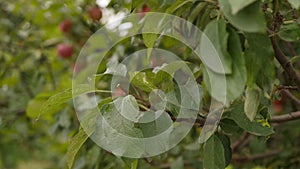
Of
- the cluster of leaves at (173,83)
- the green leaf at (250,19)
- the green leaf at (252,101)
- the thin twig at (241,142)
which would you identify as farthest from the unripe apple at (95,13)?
the green leaf at (250,19)

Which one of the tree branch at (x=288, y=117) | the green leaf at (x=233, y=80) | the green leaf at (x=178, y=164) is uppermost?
the green leaf at (x=233, y=80)

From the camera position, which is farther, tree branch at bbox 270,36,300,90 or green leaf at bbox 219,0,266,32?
tree branch at bbox 270,36,300,90

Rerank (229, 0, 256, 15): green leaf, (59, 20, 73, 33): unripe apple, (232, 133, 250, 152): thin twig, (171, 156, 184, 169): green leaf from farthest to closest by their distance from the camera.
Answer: (59, 20, 73, 33): unripe apple < (232, 133, 250, 152): thin twig < (171, 156, 184, 169): green leaf < (229, 0, 256, 15): green leaf

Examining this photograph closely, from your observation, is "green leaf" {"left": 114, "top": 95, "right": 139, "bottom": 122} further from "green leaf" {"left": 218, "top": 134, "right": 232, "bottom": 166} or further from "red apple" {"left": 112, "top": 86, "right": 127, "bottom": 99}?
"green leaf" {"left": 218, "top": 134, "right": 232, "bottom": 166}

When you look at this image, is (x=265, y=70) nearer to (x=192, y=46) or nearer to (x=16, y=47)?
(x=192, y=46)

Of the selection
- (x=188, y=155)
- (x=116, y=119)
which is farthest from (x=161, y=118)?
(x=188, y=155)

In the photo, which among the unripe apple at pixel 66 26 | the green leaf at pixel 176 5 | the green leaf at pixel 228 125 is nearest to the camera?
the green leaf at pixel 176 5

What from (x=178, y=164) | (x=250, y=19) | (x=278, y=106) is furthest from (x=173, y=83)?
(x=278, y=106)

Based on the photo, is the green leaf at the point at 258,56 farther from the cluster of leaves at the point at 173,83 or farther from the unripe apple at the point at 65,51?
the unripe apple at the point at 65,51

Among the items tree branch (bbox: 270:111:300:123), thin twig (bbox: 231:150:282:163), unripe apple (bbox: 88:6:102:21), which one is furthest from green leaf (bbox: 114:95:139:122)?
unripe apple (bbox: 88:6:102:21)
